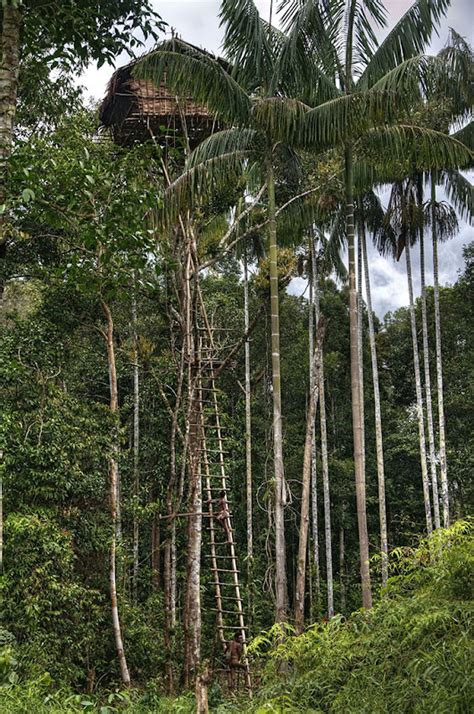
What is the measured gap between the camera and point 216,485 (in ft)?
39.0

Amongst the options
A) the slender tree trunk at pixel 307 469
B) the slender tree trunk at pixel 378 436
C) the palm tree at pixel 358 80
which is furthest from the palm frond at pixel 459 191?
the slender tree trunk at pixel 307 469

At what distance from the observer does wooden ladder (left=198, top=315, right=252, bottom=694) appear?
7.93 m

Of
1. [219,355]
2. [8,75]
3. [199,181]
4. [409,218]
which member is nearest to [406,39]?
[199,181]

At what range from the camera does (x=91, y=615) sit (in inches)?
338

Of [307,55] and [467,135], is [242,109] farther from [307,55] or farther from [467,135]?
[467,135]

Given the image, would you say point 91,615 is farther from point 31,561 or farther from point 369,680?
point 369,680

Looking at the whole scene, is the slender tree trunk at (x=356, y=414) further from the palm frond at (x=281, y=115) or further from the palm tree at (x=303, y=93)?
the palm frond at (x=281, y=115)

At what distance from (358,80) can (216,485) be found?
717 centimetres

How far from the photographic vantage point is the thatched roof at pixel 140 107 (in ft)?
27.5

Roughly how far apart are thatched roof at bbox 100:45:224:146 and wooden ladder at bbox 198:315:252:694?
262cm

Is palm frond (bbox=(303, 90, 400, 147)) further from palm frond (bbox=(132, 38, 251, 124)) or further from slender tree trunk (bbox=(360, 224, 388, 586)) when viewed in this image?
slender tree trunk (bbox=(360, 224, 388, 586))

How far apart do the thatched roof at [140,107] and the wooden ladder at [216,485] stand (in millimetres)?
2624

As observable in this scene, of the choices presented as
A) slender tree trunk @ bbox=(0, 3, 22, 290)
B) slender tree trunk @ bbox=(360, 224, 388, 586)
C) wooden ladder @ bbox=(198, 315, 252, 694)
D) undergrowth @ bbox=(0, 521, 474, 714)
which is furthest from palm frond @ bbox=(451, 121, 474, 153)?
slender tree trunk @ bbox=(0, 3, 22, 290)

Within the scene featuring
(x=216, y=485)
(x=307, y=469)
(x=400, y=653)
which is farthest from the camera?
(x=216, y=485)
